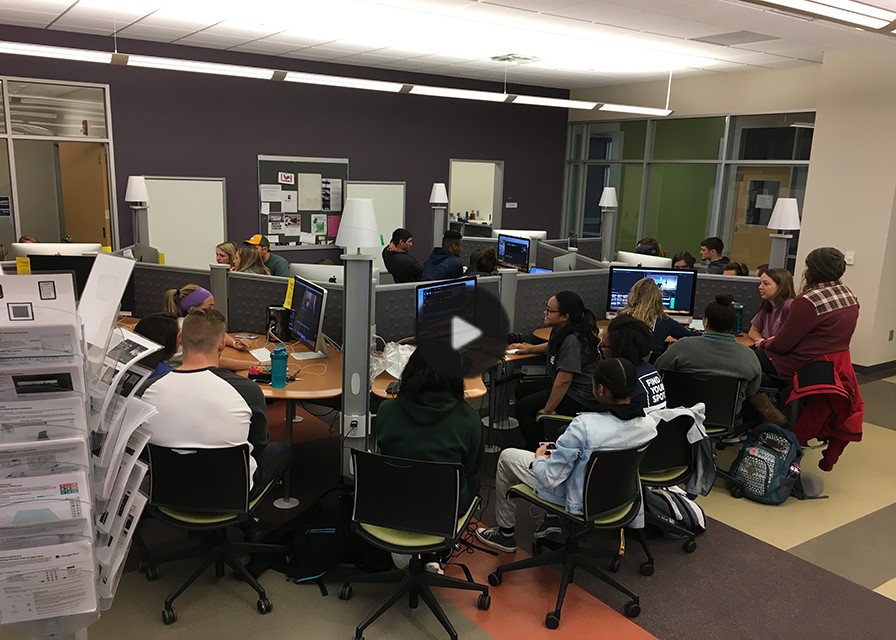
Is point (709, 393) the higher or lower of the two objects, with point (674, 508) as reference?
higher

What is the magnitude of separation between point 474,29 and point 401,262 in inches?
83.4

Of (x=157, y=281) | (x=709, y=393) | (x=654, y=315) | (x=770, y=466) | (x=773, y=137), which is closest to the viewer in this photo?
(x=709, y=393)

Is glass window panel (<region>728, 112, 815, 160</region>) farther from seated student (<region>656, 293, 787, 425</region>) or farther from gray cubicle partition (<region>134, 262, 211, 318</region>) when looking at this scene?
gray cubicle partition (<region>134, 262, 211, 318</region>)

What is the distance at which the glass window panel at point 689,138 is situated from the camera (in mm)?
8508

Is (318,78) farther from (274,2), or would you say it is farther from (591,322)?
(591,322)

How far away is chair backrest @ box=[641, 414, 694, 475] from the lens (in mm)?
3023

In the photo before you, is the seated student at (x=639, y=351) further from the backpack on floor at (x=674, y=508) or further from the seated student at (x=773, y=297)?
the seated student at (x=773, y=297)

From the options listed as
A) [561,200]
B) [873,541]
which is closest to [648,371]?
[873,541]

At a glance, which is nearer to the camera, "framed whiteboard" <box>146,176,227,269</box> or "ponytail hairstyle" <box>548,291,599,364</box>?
"ponytail hairstyle" <box>548,291,599,364</box>

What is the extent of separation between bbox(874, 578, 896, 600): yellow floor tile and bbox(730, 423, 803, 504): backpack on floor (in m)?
0.78

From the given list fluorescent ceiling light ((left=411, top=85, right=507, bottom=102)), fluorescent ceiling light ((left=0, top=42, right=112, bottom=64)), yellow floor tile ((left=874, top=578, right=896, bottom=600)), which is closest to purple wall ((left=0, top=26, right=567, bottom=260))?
fluorescent ceiling light ((left=0, top=42, right=112, bottom=64))

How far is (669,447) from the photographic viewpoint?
121 inches

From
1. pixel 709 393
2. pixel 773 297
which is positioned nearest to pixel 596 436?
pixel 709 393

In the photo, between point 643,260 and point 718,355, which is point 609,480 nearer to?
point 718,355
